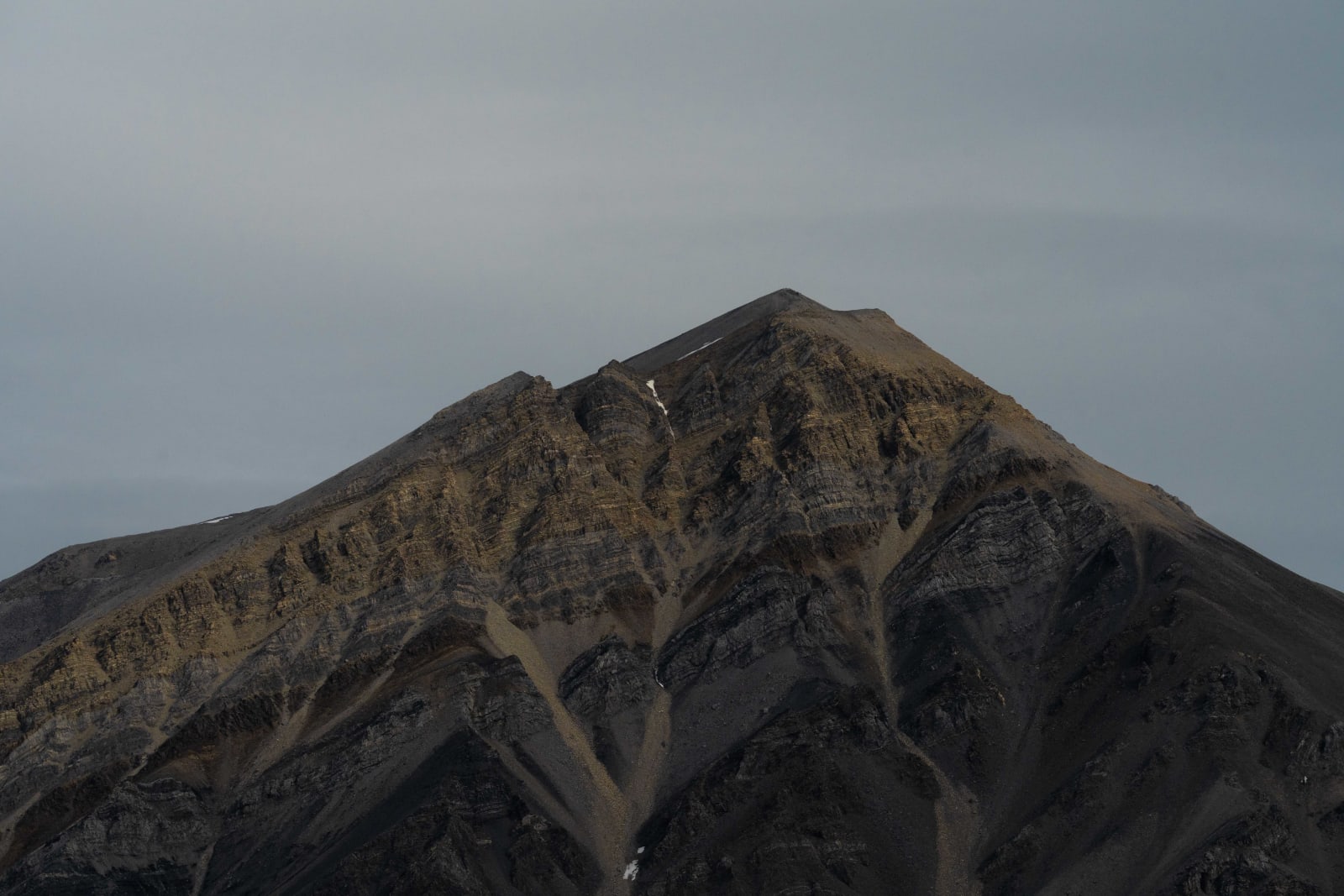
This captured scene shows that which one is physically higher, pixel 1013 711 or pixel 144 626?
pixel 144 626

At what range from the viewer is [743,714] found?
168 m

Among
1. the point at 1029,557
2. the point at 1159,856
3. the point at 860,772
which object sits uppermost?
the point at 1029,557

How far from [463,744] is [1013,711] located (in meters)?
57.0

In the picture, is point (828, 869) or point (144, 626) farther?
point (144, 626)

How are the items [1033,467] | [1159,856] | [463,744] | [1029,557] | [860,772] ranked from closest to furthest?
[1159,856] < [860,772] < [463,744] < [1029,557] < [1033,467]

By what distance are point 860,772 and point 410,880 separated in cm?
4421

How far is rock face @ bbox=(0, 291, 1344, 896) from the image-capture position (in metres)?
142

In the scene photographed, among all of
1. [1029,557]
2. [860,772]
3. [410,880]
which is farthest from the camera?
[1029,557]

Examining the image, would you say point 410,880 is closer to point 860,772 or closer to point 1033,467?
point 860,772

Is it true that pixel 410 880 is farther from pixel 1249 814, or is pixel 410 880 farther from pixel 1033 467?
pixel 1033 467

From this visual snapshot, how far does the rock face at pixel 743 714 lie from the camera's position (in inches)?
5605

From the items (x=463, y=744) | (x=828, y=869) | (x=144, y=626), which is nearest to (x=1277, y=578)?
(x=828, y=869)

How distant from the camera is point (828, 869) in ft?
466

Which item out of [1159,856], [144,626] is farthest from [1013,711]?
[144,626]
